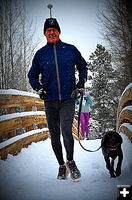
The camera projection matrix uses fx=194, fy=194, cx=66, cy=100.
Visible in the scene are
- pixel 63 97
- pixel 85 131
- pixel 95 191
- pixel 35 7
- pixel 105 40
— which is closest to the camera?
pixel 95 191

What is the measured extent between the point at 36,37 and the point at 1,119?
729 cm

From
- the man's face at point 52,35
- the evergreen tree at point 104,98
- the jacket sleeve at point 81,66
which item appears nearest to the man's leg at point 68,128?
the jacket sleeve at point 81,66

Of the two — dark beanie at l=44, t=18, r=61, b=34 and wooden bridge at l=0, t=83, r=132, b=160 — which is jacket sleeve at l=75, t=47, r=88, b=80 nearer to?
dark beanie at l=44, t=18, r=61, b=34

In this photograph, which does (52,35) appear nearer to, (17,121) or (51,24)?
(51,24)

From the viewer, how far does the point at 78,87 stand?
244 cm

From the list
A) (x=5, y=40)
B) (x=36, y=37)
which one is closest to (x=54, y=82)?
(x=5, y=40)

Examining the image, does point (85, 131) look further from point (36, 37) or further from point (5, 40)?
point (36, 37)

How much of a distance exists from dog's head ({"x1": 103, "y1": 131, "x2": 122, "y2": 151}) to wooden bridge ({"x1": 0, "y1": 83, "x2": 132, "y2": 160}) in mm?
704

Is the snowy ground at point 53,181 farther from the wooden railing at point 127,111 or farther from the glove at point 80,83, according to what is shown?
the glove at point 80,83

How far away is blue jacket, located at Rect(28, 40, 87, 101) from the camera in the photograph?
2.35 metres

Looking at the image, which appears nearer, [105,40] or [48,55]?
[48,55]

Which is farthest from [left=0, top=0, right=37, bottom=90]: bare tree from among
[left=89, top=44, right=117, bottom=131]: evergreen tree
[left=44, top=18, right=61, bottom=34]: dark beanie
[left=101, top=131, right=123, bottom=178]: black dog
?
[left=89, top=44, right=117, bottom=131]: evergreen tree

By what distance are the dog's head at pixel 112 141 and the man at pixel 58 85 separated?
433 mm

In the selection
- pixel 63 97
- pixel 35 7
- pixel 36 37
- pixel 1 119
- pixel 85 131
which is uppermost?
pixel 36 37
